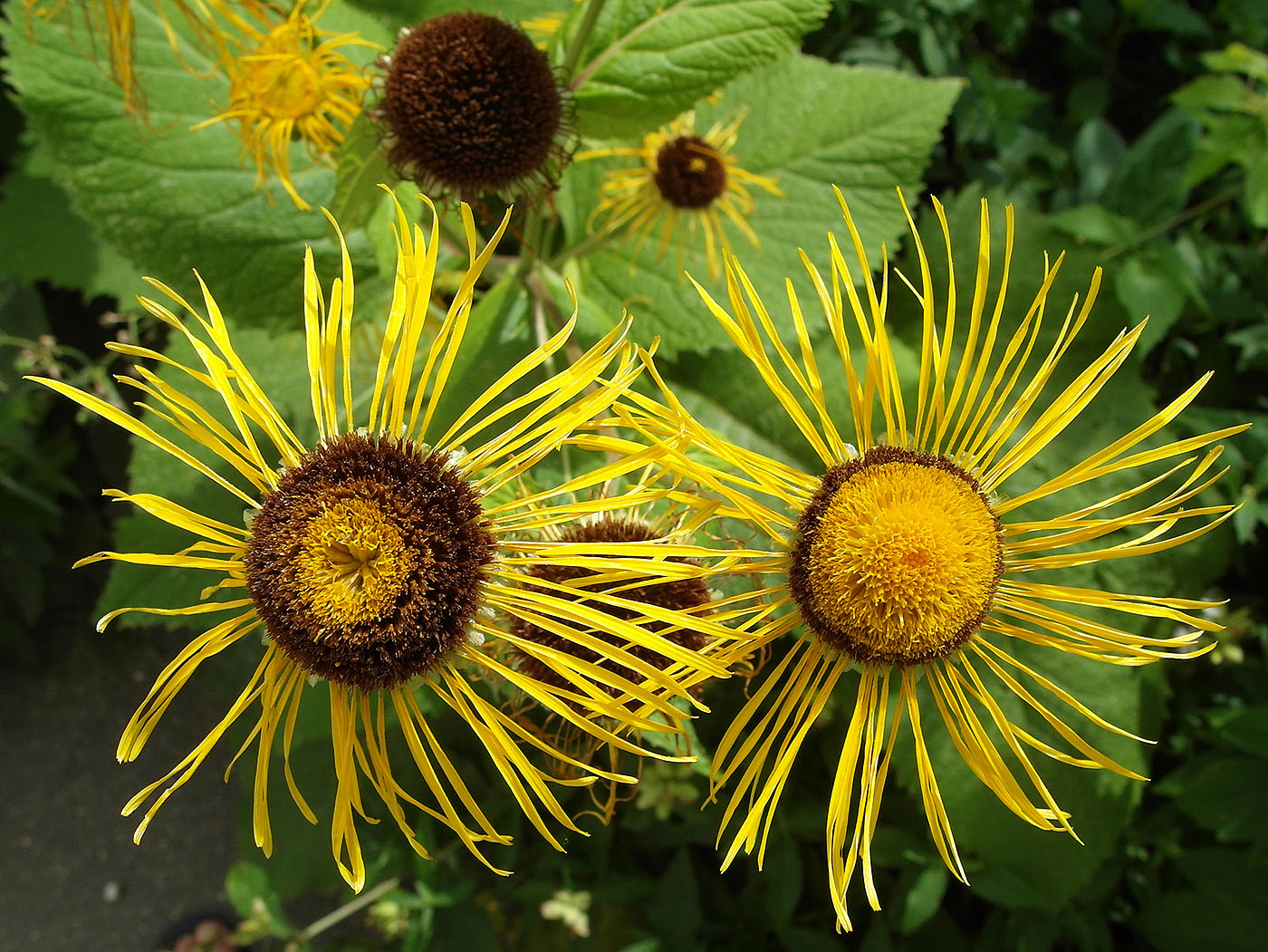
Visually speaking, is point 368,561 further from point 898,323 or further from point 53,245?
point 53,245

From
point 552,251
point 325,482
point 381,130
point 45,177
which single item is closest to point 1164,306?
point 552,251

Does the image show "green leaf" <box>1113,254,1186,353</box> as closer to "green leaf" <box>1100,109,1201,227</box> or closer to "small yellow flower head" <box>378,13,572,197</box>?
"green leaf" <box>1100,109,1201,227</box>

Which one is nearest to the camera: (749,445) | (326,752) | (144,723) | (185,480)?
(144,723)

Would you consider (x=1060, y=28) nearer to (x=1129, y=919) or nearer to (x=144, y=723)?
(x=1129, y=919)

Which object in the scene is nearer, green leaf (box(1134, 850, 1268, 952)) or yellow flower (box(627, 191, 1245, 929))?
yellow flower (box(627, 191, 1245, 929))

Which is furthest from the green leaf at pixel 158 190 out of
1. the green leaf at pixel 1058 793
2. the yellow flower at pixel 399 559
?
the green leaf at pixel 1058 793

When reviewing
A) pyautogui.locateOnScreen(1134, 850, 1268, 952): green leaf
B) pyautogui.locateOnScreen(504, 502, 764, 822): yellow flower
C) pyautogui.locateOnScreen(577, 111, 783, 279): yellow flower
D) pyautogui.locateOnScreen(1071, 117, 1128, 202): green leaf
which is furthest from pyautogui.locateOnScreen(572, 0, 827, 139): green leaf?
pyautogui.locateOnScreen(1134, 850, 1268, 952): green leaf

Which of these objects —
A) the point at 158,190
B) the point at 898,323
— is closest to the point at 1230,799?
the point at 898,323
